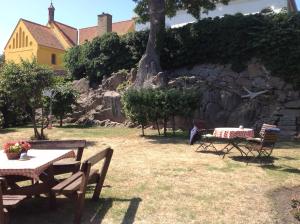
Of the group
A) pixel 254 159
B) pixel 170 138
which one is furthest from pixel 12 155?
pixel 170 138

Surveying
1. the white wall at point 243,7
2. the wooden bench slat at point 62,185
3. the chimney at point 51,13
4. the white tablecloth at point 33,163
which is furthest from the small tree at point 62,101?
the chimney at point 51,13

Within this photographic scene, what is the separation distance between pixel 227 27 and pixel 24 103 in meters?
11.4

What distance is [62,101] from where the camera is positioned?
74.3 ft

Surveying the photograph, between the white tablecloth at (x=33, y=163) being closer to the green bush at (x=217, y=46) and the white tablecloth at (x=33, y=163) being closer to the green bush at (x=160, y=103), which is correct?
the green bush at (x=160, y=103)

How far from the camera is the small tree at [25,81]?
1487 cm

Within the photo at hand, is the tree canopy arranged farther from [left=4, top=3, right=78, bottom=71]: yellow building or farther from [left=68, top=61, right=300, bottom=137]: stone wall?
[left=4, top=3, right=78, bottom=71]: yellow building

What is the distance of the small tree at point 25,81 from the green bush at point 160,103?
3657 mm

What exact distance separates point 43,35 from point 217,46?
98.3 ft

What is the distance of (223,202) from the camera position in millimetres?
7125

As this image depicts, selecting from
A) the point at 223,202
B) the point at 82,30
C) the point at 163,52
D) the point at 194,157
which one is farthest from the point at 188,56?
the point at 82,30

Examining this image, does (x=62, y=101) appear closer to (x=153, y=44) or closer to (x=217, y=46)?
(x=153, y=44)

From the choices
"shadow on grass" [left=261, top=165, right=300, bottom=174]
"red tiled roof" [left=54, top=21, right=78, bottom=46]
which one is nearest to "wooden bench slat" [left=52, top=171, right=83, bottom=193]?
"shadow on grass" [left=261, top=165, right=300, bottom=174]

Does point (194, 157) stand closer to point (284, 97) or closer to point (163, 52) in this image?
point (284, 97)

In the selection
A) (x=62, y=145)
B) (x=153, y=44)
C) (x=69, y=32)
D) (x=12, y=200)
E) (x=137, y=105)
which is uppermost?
(x=69, y=32)
